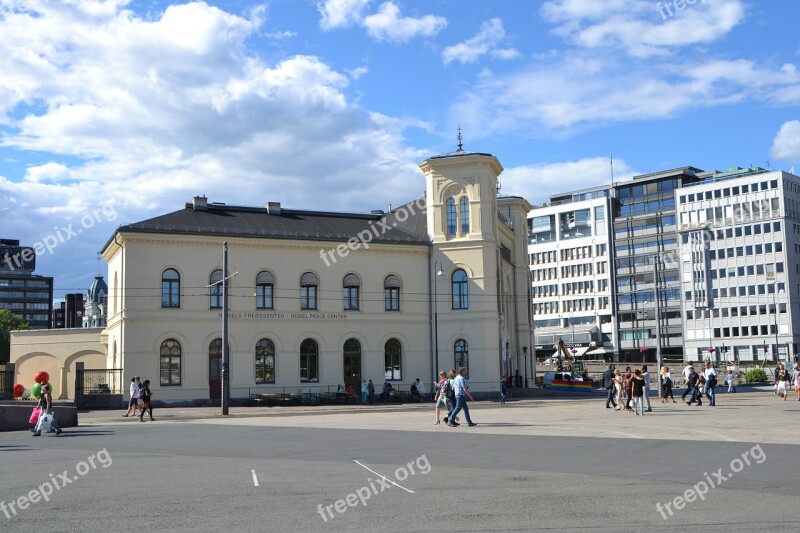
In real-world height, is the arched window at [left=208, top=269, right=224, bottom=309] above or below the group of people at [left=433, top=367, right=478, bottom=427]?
above

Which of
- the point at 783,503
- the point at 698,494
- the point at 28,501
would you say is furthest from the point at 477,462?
the point at 28,501

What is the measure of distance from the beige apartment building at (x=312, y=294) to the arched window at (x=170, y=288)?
6 cm

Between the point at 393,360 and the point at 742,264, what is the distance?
77.7 m

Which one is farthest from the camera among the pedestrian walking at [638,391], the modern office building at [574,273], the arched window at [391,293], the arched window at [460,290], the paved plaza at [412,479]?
the modern office building at [574,273]

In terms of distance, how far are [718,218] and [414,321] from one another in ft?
253

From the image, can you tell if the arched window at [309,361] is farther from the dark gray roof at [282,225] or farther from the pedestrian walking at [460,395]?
the pedestrian walking at [460,395]

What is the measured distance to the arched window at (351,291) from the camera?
5303cm

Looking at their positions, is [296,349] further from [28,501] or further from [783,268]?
[783,268]

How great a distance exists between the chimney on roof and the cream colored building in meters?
0.08

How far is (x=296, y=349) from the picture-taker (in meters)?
51.2

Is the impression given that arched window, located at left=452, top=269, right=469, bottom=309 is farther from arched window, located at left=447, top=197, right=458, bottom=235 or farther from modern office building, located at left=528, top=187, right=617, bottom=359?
modern office building, located at left=528, top=187, right=617, bottom=359

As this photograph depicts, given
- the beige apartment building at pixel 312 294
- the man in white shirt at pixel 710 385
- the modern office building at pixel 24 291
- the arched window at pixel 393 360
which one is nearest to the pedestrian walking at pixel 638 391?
the man in white shirt at pixel 710 385

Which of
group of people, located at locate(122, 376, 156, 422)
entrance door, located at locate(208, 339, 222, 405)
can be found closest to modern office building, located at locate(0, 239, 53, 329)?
entrance door, located at locate(208, 339, 222, 405)

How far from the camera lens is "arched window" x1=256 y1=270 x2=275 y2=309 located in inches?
2004
